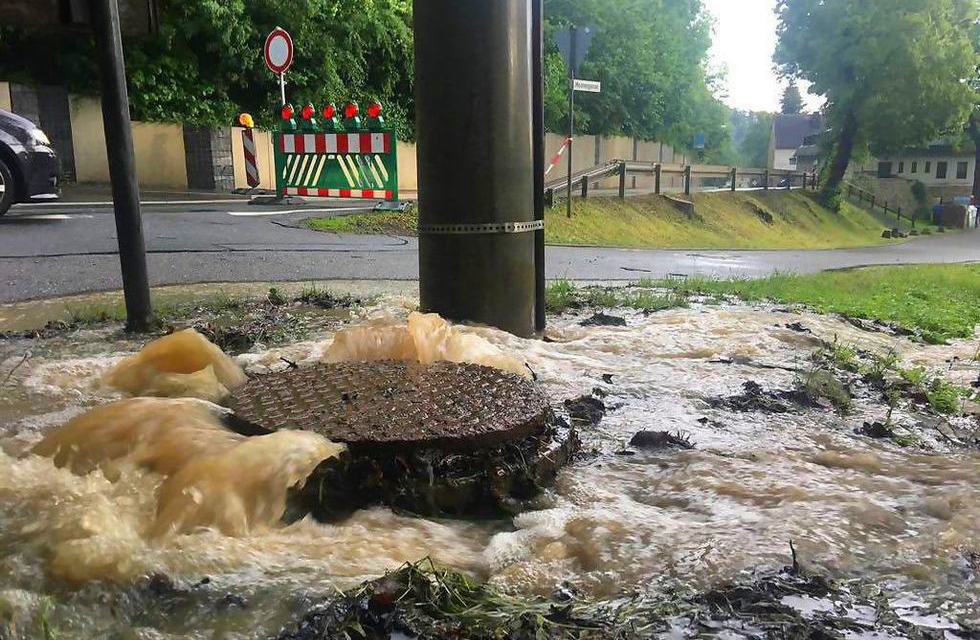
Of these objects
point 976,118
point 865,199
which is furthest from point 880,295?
point 976,118

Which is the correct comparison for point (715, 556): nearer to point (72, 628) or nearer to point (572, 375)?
point (72, 628)

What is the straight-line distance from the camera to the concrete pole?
4414 millimetres

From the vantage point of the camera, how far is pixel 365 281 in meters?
7.19

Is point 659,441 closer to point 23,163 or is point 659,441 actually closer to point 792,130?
point 23,163

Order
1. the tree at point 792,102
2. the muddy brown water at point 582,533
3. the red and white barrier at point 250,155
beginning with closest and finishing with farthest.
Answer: the muddy brown water at point 582,533, the red and white barrier at point 250,155, the tree at point 792,102

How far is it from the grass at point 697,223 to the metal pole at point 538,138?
5897 millimetres

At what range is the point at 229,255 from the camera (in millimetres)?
8648

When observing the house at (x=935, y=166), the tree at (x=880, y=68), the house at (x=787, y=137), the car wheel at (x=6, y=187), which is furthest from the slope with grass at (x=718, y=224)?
the house at (x=787, y=137)

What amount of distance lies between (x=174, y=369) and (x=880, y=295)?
745 cm

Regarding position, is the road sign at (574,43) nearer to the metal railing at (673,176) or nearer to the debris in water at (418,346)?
the metal railing at (673,176)

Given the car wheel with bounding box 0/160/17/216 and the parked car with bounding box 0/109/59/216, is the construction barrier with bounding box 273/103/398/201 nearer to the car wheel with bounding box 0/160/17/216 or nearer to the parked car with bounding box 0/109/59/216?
the parked car with bounding box 0/109/59/216

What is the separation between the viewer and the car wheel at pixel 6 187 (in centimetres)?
1059

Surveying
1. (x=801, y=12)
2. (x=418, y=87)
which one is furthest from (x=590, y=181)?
(x=801, y=12)

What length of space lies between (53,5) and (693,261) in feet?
30.4
